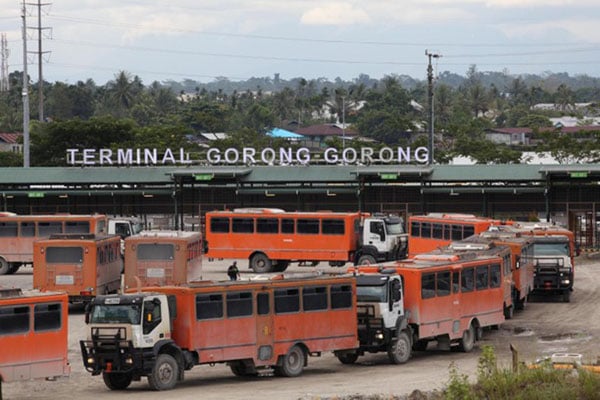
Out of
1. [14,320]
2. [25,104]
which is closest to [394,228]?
[14,320]

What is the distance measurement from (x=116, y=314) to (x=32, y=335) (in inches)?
70.6

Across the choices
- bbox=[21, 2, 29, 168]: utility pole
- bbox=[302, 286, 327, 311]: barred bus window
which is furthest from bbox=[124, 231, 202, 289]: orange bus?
bbox=[21, 2, 29, 168]: utility pole

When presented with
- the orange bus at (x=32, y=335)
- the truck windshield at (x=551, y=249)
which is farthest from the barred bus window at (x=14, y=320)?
the truck windshield at (x=551, y=249)

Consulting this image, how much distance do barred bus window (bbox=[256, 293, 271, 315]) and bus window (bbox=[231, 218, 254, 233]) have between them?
2634 cm

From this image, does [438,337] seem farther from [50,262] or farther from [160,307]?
[50,262]

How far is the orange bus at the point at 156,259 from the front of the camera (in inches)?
1699

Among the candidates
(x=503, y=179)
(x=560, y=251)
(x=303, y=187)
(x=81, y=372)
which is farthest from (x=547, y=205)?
(x=81, y=372)

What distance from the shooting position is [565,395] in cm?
2436

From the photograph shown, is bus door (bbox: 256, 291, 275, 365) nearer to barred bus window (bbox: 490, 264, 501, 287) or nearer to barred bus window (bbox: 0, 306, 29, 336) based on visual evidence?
barred bus window (bbox: 0, 306, 29, 336)

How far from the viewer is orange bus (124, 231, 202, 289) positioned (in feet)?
142

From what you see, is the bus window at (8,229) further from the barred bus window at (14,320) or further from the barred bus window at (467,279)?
the barred bus window at (14,320)

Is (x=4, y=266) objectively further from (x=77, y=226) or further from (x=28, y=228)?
(x=77, y=226)

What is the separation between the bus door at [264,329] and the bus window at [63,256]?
13.5 meters

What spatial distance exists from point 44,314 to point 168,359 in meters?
2.83
